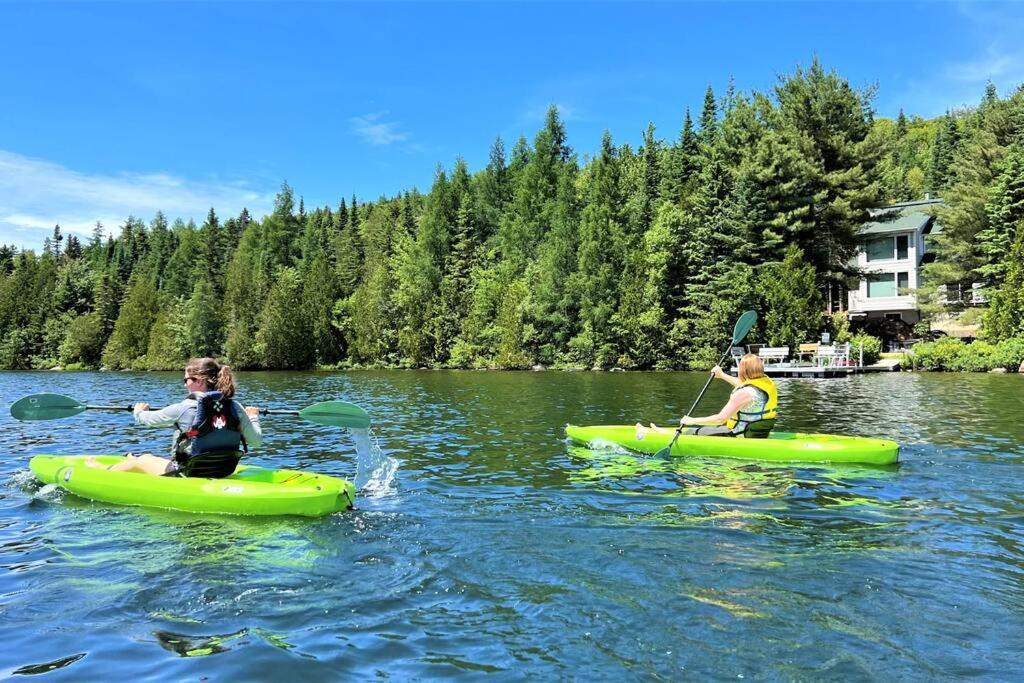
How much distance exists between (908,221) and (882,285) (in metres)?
4.33

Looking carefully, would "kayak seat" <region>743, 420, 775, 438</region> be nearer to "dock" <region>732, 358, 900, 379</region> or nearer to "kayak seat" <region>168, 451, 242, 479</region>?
"kayak seat" <region>168, 451, 242, 479</region>

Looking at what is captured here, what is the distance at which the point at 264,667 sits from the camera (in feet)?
13.7

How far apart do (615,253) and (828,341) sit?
1457 cm

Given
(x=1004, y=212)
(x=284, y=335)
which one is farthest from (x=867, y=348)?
(x=284, y=335)

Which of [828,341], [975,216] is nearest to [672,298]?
[828,341]

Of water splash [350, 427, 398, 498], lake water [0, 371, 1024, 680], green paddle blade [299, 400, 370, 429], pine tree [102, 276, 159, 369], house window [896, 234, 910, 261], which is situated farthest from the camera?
pine tree [102, 276, 159, 369]

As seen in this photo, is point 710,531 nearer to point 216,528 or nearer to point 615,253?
point 216,528

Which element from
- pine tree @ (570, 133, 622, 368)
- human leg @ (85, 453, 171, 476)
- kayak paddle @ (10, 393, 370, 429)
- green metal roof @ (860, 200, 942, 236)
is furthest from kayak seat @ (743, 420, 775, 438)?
green metal roof @ (860, 200, 942, 236)

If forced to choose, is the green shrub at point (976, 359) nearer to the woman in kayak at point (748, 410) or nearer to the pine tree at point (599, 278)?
the pine tree at point (599, 278)

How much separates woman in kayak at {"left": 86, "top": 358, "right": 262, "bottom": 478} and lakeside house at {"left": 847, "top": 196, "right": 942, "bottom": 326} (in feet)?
140

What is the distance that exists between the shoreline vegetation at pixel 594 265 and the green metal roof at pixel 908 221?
157 centimetres

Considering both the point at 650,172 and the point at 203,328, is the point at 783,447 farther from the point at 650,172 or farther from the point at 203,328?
the point at 203,328

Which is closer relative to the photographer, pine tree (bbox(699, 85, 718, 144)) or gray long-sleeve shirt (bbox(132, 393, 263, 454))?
gray long-sleeve shirt (bbox(132, 393, 263, 454))

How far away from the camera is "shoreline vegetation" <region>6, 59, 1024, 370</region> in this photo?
36.8 metres
